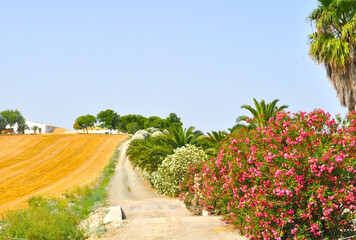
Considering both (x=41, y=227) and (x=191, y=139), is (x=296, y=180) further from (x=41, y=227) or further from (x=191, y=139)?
(x=191, y=139)

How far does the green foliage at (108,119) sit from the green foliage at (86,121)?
2595 millimetres

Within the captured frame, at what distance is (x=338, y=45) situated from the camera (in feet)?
84.6

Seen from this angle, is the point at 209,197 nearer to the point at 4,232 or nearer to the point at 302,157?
the point at 302,157

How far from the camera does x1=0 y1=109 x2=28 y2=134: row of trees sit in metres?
126

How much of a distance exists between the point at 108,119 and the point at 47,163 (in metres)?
73.2

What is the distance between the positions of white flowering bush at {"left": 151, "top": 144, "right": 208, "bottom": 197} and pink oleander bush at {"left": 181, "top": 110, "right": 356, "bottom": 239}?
12222 mm

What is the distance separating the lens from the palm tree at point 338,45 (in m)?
25.7

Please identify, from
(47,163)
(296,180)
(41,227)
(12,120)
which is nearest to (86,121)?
(12,120)

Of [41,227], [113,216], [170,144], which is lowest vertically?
[41,227]

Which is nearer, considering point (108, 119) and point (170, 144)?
point (170, 144)

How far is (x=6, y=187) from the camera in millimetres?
39844

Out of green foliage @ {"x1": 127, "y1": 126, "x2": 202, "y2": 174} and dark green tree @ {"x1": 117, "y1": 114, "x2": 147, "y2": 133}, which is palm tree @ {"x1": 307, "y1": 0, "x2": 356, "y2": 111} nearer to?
green foliage @ {"x1": 127, "y1": 126, "x2": 202, "y2": 174}

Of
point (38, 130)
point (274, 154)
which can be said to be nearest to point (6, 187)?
point (274, 154)

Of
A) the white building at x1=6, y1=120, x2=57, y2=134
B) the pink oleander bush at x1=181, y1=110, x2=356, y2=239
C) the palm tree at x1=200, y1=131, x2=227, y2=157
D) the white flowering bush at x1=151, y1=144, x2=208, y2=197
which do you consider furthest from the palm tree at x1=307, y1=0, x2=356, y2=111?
the white building at x1=6, y1=120, x2=57, y2=134
